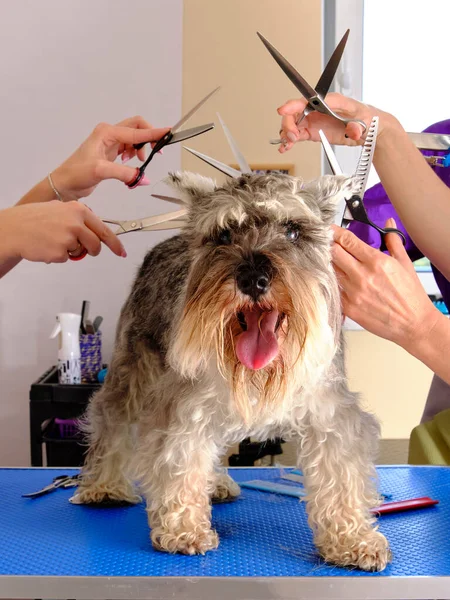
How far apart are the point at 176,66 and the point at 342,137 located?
1.63 meters

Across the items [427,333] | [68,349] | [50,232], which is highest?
[50,232]

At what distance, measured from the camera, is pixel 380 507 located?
1.52 metres

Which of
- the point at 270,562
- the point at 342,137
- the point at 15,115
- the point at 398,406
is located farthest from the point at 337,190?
the point at 15,115

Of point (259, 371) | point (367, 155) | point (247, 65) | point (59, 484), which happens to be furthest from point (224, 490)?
point (247, 65)

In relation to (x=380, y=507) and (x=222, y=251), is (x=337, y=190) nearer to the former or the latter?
(x=222, y=251)

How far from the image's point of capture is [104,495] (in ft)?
5.28

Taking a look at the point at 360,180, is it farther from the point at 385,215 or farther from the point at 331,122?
the point at 385,215

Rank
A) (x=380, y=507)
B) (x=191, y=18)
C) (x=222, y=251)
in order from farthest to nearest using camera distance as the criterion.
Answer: (x=191, y=18)
(x=380, y=507)
(x=222, y=251)

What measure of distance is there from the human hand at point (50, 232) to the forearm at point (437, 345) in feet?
2.35

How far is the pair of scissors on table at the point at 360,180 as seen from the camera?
1.42m

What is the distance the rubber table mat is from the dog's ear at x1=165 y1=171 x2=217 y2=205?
2.23ft

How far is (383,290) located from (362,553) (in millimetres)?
496

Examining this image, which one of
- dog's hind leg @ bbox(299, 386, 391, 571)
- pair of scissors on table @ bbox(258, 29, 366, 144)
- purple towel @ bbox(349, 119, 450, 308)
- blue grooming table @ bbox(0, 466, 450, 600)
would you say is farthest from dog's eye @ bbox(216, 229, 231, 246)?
purple towel @ bbox(349, 119, 450, 308)

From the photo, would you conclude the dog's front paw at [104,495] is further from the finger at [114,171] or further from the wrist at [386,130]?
the wrist at [386,130]
